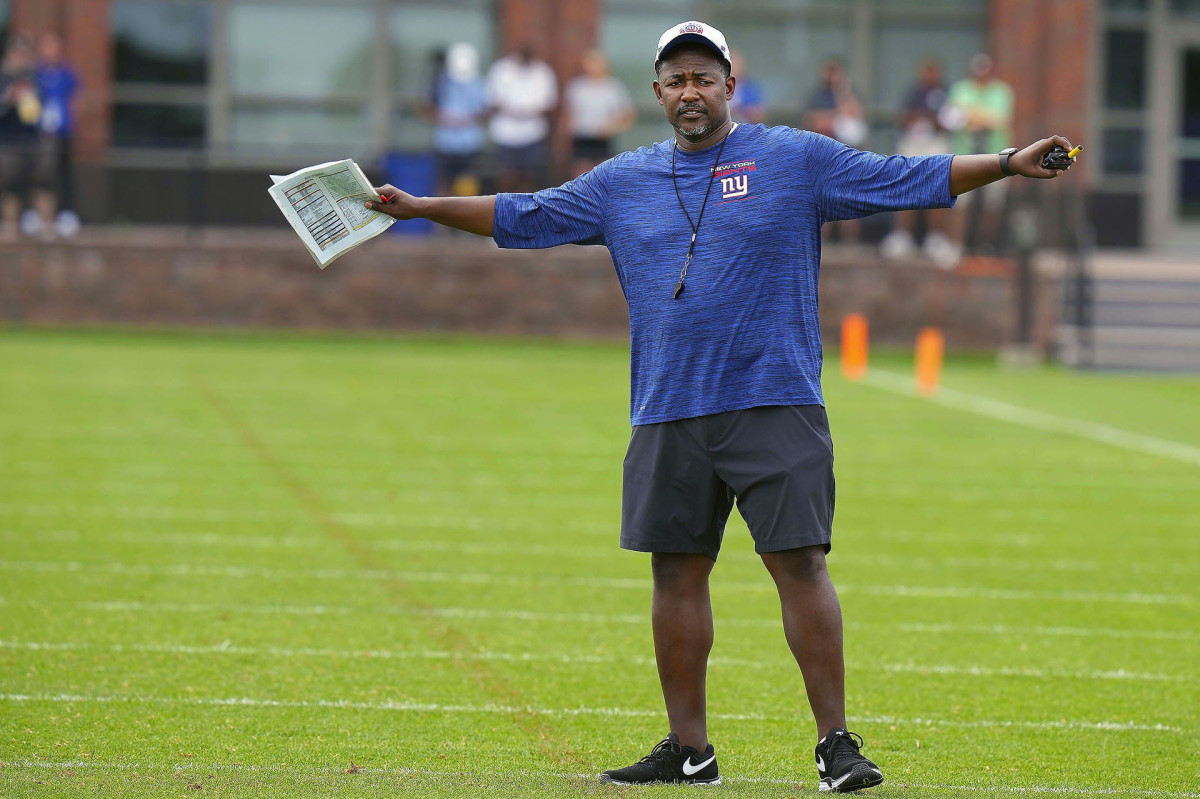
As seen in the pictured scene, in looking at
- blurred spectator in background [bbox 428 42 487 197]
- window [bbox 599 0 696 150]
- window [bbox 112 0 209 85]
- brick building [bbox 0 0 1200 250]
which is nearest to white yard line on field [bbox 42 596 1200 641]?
blurred spectator in background [bbox 428 42 487 197]

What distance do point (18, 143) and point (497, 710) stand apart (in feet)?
58.9

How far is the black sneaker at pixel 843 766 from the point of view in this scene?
4664 millimetres

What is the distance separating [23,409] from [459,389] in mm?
4060

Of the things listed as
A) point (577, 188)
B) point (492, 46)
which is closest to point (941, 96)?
point (492, 46)

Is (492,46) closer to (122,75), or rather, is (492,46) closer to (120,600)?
(122,75)

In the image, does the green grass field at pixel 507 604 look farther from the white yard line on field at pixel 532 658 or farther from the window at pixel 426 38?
the window at pixel 426 38

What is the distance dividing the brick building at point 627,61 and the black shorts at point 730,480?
20577mm

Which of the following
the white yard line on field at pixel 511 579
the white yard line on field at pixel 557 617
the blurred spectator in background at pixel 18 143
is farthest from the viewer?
the blurred spectator in background at pixel 18 143

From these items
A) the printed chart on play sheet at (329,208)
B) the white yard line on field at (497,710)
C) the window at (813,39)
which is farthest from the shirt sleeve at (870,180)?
the window at (813,39)

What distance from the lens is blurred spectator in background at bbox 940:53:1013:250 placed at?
70.9ft

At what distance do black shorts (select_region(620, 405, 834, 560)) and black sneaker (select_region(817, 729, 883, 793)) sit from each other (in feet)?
1.74

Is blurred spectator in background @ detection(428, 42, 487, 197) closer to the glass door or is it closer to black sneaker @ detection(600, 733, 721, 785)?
the glass door

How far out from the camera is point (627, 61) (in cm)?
2631

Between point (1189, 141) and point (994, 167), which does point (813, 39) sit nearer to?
point (1189, 141)
